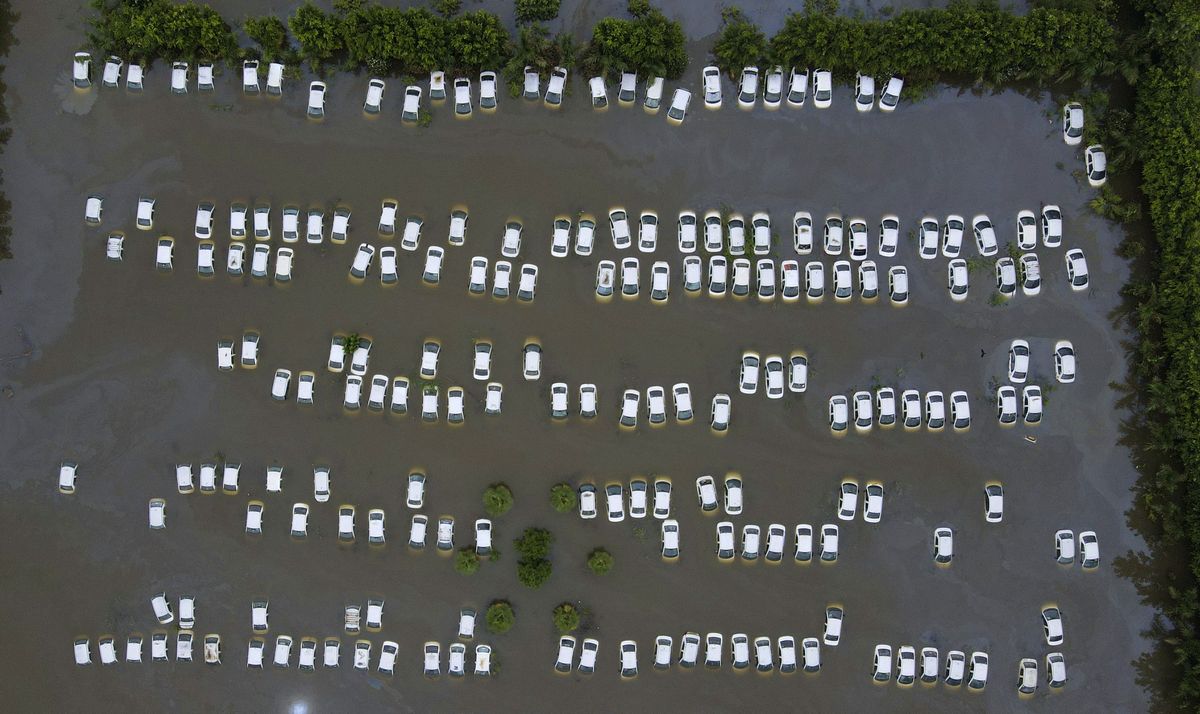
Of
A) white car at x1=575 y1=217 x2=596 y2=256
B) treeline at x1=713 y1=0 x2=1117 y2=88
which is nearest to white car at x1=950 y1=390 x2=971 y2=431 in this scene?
treeline at x1=713 y1=0 x2=1117 y2=88

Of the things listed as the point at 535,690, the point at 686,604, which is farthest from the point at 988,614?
the point at 535,690

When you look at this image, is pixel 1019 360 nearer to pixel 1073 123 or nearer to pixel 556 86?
pixel 1073 123

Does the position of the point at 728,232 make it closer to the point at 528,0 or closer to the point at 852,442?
the point at 852,442

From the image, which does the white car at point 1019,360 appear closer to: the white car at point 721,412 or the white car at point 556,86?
the white car at point 721,412

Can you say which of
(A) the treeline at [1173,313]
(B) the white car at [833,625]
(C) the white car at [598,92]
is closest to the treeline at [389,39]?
(C) the white car at [598,92]

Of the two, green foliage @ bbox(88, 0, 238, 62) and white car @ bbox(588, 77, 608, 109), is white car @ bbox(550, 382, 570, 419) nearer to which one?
white car @ bbox(588, 77, 608, 109)
